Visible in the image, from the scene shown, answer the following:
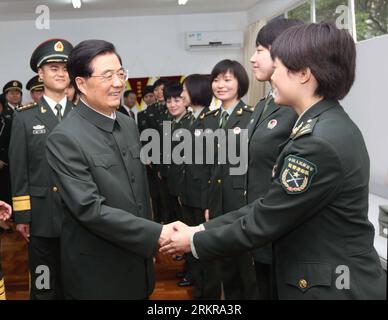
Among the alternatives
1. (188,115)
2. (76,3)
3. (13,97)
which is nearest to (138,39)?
(76,3)

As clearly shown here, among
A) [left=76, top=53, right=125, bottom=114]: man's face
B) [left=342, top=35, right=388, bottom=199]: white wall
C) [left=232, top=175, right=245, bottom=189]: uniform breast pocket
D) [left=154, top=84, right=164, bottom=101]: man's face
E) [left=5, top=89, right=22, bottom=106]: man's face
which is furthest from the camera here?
[left=5, top=89, right=22, bottom=106]: man's face

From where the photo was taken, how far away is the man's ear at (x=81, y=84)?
5.70ft

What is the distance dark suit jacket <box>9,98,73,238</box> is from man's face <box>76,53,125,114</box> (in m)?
0.88

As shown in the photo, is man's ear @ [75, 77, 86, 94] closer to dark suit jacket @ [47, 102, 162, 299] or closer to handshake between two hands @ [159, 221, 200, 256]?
dark suit jacket @ [47, 102, 162, 299]

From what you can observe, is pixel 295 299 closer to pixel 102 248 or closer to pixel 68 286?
pixel 102 248

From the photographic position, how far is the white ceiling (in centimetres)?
700

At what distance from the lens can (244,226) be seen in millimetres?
1429

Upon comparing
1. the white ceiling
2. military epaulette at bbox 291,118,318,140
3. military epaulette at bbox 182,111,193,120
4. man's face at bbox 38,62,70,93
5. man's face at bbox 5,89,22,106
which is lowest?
military epaulette at bbox 291,118,318,140

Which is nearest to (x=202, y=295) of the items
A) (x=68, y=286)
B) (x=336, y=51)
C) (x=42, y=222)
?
(x=42, y=222)

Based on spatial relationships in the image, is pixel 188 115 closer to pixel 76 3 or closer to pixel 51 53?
pixel 51 53

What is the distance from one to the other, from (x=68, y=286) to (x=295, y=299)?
0.86 meters

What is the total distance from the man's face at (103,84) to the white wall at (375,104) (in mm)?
2337

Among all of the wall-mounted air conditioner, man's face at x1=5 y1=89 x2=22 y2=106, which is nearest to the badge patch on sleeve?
man's face at x1=5 y1=89 x2=22 y2=106

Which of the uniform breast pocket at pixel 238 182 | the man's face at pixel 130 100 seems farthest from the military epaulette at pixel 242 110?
the man's face at pixel 130 100
